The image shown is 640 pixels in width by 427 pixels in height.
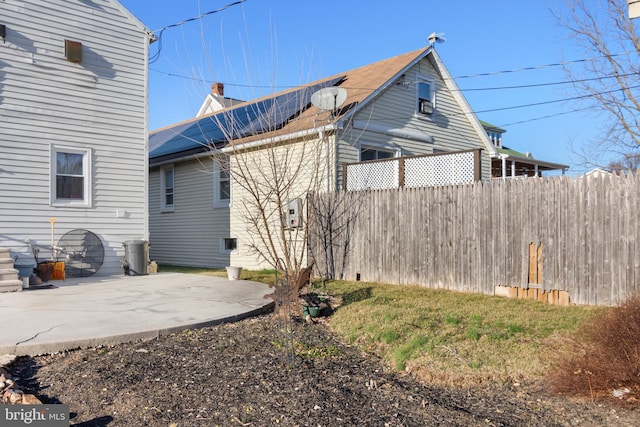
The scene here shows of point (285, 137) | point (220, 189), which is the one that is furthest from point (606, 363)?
point (220, 189)

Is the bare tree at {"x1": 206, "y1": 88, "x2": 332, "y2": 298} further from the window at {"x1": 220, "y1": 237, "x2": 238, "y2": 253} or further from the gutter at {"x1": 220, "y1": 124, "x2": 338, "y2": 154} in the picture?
the window at {"x1": 220, "y1": 237, "x2": 238, "y2": 253}

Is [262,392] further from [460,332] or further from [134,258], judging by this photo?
[134,258]

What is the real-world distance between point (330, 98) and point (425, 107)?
15.7ft

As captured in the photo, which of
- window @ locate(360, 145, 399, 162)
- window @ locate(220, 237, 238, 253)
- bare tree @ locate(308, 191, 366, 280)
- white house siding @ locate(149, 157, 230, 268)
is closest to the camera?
bare tree @ locate(308, 191, 366, 280)

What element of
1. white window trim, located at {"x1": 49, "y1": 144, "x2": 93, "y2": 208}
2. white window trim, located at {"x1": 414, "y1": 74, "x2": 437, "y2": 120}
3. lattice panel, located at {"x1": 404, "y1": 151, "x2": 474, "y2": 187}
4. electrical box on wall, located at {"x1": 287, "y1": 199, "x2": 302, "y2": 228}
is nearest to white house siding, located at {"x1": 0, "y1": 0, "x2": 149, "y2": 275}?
white window trim, located at {"x1": 49, "y1": 144, "x2": 93, "y2": 208}

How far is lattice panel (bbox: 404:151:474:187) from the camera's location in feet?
30.7

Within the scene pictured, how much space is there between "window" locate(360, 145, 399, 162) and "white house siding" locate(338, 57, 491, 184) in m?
0.13

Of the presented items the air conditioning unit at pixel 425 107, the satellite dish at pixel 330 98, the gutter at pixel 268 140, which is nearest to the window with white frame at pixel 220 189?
the gutter at pixel 268 140

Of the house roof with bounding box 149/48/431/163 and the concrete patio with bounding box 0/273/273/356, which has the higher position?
the house roof with bounding box 149/48/431/163

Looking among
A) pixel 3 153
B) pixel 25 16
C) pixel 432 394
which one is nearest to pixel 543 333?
pixel 432 394

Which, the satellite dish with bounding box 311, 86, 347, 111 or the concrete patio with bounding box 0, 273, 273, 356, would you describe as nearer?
the concrete patio with bounding box 0, 273, 273, 356

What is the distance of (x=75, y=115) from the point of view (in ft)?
37.7

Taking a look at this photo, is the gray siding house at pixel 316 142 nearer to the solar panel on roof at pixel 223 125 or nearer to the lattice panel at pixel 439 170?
the solar panel on roof at pixel 223 125

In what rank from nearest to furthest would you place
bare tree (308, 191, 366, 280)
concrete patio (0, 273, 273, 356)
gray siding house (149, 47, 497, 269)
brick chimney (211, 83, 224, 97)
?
concrete patio (0, 273, 273, 356) < bare tree (308, 191, 366, 280) < gray siding house (149, 47, 497, 269) < brick chimney (211, 83, 224, 97)
